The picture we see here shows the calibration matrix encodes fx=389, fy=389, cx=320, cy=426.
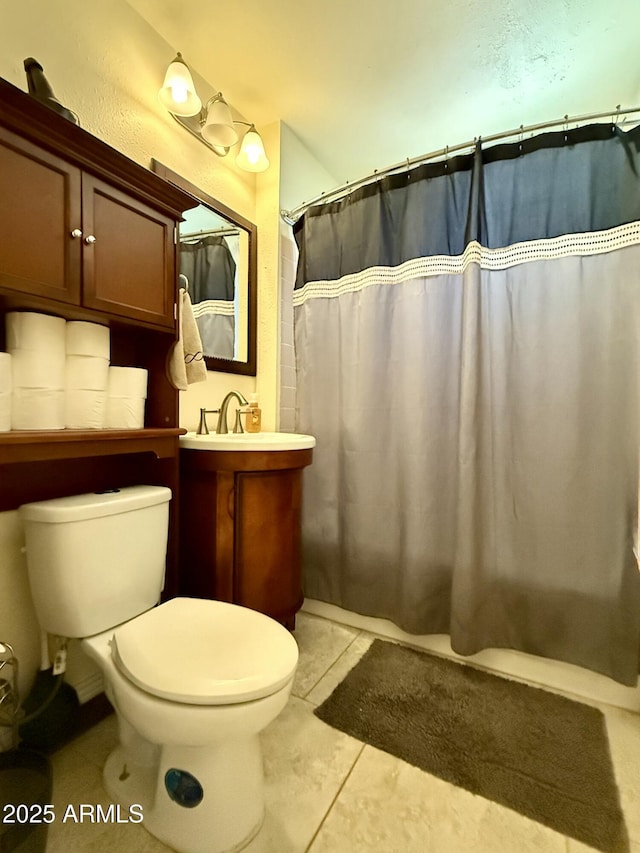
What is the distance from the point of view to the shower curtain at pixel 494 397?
4.28 ft

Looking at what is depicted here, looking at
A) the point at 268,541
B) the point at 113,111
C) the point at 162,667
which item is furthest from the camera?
the point at 268,541

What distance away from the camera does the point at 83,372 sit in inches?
41.9

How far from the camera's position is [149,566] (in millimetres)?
1167

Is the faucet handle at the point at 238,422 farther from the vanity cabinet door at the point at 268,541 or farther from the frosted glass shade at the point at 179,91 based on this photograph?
the frosted glass shade at the point at 179,91

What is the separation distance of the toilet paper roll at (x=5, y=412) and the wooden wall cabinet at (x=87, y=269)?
0.13ft

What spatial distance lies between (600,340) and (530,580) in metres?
0.89

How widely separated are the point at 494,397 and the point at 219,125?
1.56 metres

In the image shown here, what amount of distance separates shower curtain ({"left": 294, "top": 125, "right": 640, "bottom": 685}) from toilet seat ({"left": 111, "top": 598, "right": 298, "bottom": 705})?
0.84 metres

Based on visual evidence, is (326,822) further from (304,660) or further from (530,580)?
(530,580)

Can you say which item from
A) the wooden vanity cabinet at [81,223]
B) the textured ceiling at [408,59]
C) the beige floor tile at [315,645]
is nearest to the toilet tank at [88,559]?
the wooden vanity cabinet at [81,223]

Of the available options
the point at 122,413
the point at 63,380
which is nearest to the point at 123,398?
the point at 122,413

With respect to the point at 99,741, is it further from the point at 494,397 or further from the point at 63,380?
the point at 494,397

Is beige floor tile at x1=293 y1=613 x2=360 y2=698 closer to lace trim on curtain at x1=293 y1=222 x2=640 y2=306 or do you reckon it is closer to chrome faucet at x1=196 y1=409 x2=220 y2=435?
chrome faucet at x1=196 y1=409 x2=220 y2=435

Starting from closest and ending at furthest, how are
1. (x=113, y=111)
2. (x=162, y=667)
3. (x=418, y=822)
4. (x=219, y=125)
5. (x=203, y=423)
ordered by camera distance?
(x=162, y=667) < (x=418, y=822) < (x=113, y=111) < (x=219, y=125) < (x=203, y=423)
